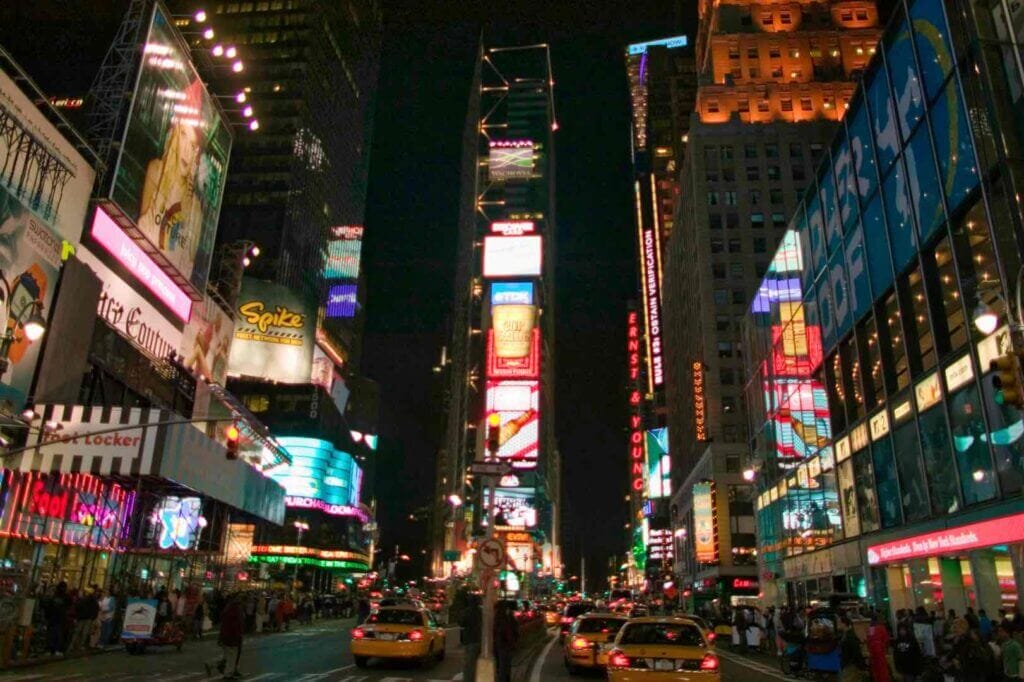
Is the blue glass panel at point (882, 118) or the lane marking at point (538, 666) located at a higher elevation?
the blue glass panel at point (882, 118)

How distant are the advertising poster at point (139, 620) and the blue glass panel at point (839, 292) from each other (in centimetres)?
2921

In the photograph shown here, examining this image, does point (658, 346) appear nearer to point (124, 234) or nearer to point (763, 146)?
point (763, 146)

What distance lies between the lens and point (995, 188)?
20.8 metres

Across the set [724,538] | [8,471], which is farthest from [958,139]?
[724,538]

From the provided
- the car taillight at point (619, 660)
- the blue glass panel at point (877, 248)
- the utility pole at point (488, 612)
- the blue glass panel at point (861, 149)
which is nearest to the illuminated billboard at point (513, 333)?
the blue glass panel at point (861, 149)

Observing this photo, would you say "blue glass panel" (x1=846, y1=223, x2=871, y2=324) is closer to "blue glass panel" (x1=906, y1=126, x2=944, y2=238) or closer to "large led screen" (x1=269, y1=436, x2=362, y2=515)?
"blue glass panel" (x1=906, y1=126, x2=944, y2=238)

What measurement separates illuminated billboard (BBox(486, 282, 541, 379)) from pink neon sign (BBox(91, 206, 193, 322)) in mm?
76243

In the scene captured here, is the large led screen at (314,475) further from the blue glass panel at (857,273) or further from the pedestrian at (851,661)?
the pedestrian at (851,661)

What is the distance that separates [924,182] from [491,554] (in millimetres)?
21463

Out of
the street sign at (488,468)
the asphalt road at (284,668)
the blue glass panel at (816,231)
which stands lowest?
the asphalt road at (284,668)

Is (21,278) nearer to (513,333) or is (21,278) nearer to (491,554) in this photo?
(491,554)

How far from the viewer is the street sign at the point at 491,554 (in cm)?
1177

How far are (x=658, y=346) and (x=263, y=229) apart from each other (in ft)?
213

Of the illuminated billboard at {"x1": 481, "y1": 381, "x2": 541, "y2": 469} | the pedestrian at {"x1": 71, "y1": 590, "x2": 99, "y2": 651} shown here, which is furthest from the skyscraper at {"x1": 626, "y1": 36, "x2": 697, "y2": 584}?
the pedestrian at {"x1": 71, "y1": 590, "x2": 99, "y2": 651}
